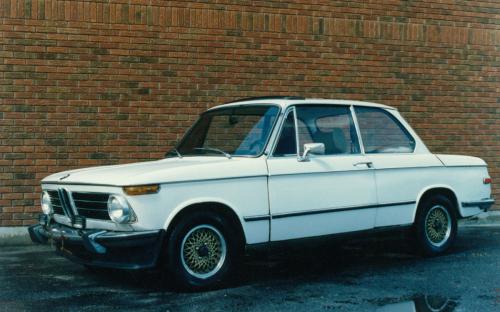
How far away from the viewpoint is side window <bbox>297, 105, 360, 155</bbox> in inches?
282

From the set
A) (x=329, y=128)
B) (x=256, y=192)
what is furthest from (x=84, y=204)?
(x=329, y=128)

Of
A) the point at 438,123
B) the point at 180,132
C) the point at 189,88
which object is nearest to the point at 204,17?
the point at 189,88

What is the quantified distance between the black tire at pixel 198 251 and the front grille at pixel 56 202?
4.33 feet

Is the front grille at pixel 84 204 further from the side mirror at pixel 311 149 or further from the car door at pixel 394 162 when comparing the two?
the car door at pixel 394 162

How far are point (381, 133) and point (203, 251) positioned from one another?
2.62m

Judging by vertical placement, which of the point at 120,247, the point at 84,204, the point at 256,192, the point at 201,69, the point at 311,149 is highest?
→ the point at 201,69

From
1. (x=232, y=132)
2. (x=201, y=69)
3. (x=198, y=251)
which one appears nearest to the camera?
(x=198, y=251)

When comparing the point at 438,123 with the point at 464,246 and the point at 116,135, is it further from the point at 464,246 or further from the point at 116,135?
the point at 116,135

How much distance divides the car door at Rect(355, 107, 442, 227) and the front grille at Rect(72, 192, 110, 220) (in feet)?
9.11

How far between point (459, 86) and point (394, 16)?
1.62m

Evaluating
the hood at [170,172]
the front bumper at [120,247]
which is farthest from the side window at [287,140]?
the front bumper at [120,247]

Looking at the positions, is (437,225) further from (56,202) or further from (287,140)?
(56,202)

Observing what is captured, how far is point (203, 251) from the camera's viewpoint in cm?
628

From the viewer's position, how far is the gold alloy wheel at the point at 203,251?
6.21m
